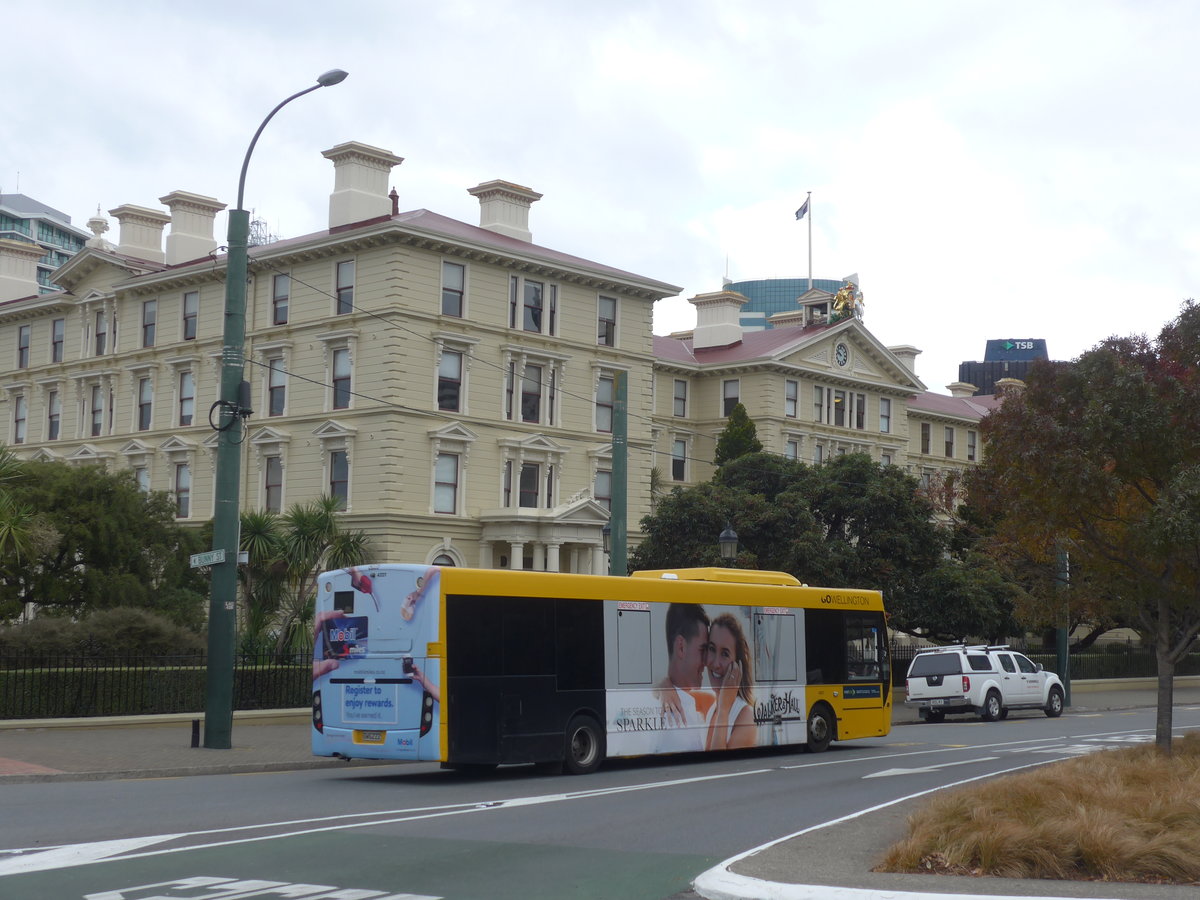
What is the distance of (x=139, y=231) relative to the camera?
6094cm

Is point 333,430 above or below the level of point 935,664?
above

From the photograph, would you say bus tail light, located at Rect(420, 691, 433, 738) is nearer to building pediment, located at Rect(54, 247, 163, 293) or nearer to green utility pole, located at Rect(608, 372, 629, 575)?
green utility pole, located at Rect(608, 372, 629, 575)

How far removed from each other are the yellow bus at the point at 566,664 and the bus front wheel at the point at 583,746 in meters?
0.02

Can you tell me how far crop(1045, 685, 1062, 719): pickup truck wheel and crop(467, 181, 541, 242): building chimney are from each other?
26261 millimetres

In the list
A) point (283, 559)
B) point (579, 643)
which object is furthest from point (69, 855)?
point (283, 559)

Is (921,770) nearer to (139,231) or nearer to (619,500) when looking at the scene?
(619,500)

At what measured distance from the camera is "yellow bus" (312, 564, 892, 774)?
17.8 m

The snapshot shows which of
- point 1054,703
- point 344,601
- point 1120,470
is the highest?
point 1120,470

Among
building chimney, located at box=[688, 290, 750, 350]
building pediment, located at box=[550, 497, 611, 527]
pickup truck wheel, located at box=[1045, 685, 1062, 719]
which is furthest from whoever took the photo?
building chimney, located at box=[688, 290, 750, 350]

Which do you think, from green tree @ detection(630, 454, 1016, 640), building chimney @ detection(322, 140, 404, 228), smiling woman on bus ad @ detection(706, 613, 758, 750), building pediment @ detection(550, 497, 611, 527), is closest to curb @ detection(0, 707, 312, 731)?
smiling woman on bus ad @ detection(706, 613, 758, 750)

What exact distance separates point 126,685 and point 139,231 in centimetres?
3959

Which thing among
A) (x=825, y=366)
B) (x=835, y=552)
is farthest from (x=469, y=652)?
(x=825, y=366)

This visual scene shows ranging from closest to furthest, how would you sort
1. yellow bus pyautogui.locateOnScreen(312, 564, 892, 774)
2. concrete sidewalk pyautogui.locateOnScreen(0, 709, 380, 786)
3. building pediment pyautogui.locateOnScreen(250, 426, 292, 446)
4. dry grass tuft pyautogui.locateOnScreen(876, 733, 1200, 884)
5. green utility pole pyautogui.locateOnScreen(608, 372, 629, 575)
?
dry grass tuft pyautogui.locateOnScreen(876, 733, 1200, 884)
yellow bus pyautogui.locateOnScreen(312, 564, 892, 774)
concrete sidewalk pyautogui.locateOnScreen(0, 709, 380, 786)
green utility pole pyautogui.locateOnScreen(608, 372, 629, 575)
building pediment pyautogui.locateOnScreen(250, 426, 292, 446)

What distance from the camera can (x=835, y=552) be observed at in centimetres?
4309
